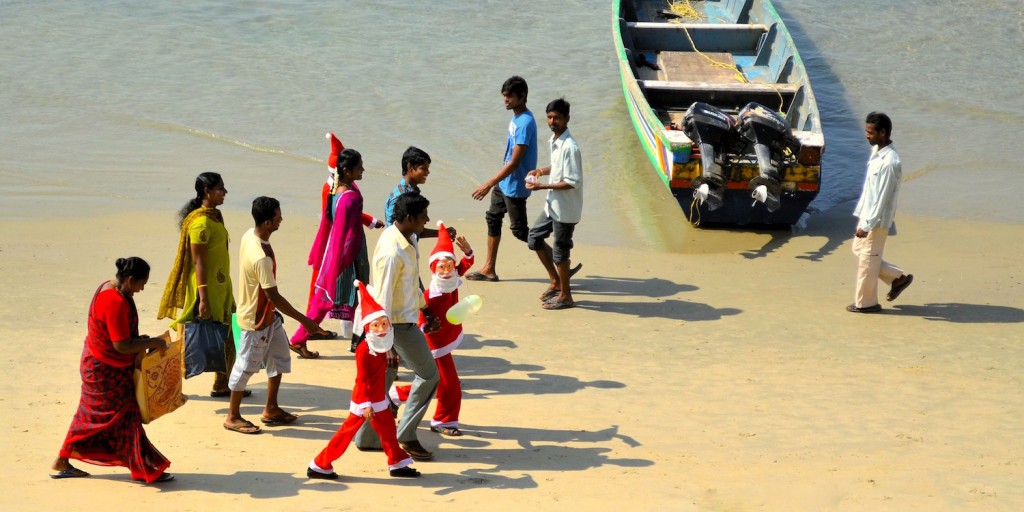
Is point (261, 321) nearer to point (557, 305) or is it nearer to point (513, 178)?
point (557, 305)

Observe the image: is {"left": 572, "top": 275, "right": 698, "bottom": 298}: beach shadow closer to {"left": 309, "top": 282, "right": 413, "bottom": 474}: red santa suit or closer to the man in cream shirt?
the man in cream shirt

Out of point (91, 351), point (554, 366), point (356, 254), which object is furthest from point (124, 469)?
point (554, 366)

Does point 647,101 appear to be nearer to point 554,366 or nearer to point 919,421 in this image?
point 554,366

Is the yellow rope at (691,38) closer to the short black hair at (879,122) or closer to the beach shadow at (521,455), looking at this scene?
the short black hair at (879,122)

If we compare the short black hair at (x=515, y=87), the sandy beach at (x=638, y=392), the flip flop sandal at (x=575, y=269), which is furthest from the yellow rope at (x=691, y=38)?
the short black hair at (x=515, y=87)

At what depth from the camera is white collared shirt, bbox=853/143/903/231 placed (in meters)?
8.28

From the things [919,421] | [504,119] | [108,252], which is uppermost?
[504,119]

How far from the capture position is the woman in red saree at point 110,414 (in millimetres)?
5281

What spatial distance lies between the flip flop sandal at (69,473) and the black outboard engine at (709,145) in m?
6.37

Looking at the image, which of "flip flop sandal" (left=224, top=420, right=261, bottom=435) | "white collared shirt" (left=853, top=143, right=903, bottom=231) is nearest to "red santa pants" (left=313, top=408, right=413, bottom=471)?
"flip flop sandal" (left=224, top=420, right=261, bottom=435)

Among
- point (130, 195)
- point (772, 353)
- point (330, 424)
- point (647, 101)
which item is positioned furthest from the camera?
point (647, 101)

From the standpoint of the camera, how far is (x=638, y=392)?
698 centimetres

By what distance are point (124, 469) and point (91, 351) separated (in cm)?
73

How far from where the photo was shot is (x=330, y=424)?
6.41 metres
